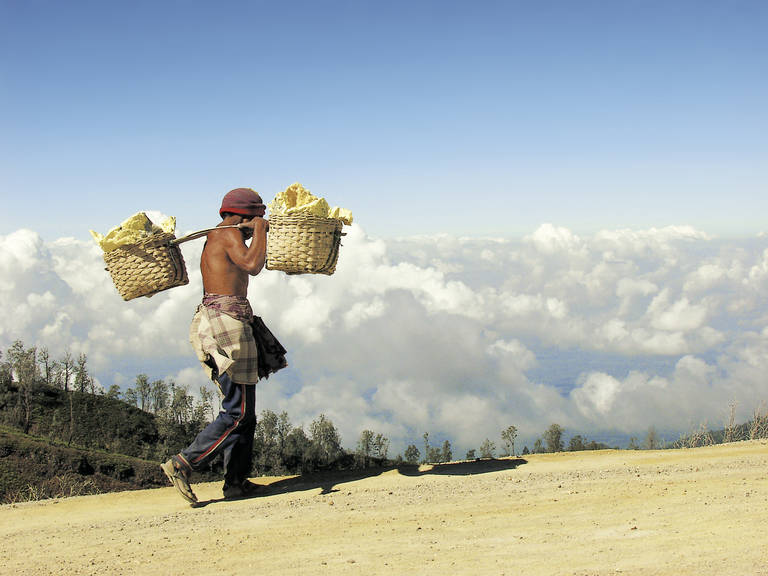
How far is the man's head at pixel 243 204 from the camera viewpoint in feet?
29.5

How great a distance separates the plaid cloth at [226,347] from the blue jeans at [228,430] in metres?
0.18

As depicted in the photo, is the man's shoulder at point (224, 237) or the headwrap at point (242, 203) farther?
the headwrap at point (242, 203)

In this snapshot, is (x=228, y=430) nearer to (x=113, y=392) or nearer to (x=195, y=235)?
(x=195, y=235)

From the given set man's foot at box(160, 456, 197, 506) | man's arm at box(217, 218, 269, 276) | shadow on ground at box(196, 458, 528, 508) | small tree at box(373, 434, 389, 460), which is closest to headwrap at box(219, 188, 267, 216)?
Answer: man's arm at box(217, 218, 269, 276)

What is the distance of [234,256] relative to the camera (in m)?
8.71

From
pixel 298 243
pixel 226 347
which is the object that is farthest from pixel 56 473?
pixel 298 243

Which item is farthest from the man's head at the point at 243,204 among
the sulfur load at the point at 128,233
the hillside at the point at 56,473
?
the hillside at the point at 56,473

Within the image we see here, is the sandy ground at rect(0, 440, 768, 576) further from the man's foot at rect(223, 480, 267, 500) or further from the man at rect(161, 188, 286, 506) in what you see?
the man at rect(161, 188, 286, 506)

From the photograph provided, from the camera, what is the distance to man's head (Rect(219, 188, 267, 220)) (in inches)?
354

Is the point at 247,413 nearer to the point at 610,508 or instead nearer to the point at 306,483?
the point at 306,483

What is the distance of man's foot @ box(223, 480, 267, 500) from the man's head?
13.3 ft

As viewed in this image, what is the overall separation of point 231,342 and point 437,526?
387cm

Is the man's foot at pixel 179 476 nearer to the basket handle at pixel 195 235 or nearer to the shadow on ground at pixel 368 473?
the shadow on ground at pixel 368 473

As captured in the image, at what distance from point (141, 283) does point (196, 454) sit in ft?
8.36
